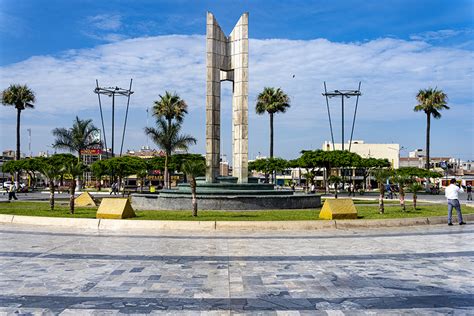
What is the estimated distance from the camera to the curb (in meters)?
15.3

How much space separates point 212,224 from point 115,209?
435cm

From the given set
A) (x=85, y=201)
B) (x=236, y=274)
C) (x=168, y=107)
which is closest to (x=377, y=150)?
(x=168, y=107)

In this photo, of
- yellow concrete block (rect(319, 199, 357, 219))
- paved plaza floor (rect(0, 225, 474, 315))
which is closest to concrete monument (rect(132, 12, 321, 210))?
yellow concrete block (rect(319, 199, 357, 219))

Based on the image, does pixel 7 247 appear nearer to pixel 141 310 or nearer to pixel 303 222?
pixel 141 310

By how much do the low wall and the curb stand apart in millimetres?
6801

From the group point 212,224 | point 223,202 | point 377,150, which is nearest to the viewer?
point 212,224

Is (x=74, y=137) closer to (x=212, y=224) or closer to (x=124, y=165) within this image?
(x=124, y=165)

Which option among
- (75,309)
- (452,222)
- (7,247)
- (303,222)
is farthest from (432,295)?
(452,222)

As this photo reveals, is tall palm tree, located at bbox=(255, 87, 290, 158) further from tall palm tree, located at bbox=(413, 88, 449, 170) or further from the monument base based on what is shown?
the monument base

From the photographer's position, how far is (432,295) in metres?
7.02

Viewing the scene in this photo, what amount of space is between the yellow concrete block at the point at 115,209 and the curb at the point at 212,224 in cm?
110

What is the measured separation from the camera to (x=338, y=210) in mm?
17562

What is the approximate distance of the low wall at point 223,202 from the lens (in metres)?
22.4

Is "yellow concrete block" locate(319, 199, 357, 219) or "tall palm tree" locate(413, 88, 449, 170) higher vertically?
"tall palm tree" locate(413, 88, 449, 170)
